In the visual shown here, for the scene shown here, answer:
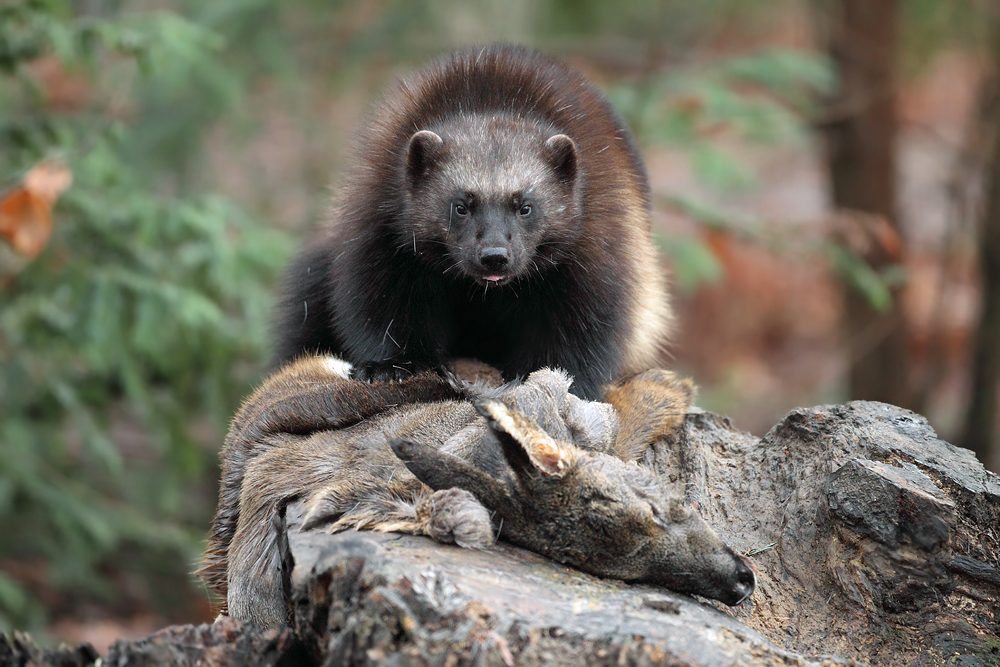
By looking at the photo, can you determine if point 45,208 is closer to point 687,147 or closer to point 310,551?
point 310,551

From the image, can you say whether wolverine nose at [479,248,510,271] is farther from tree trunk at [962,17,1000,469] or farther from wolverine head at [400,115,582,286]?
tree trunk at [962,17,1000,469]

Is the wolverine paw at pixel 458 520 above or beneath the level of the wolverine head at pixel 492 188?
beneath

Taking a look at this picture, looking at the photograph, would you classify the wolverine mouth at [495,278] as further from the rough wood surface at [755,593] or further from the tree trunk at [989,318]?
the tree trunk at [989,318]

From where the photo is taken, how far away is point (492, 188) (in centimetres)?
460

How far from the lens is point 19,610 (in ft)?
21.7

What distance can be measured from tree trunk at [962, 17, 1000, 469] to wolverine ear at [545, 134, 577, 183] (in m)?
6.58

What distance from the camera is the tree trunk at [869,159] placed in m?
9.90

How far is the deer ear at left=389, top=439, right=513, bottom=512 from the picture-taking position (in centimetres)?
275

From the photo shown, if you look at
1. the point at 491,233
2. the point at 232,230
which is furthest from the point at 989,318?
the point at 232,230

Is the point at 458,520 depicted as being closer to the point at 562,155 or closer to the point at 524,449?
the point at 524,449

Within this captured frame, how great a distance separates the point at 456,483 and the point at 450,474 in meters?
0.03

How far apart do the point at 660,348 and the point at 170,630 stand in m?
3.36

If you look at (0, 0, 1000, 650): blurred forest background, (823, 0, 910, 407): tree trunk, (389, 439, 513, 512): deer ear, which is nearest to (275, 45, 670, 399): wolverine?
(0, 0, 1000, 650): blurred forest background

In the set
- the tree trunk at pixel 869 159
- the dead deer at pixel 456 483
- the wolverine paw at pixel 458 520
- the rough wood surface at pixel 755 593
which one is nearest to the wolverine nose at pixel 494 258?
the dead deer at pixel 456 483
